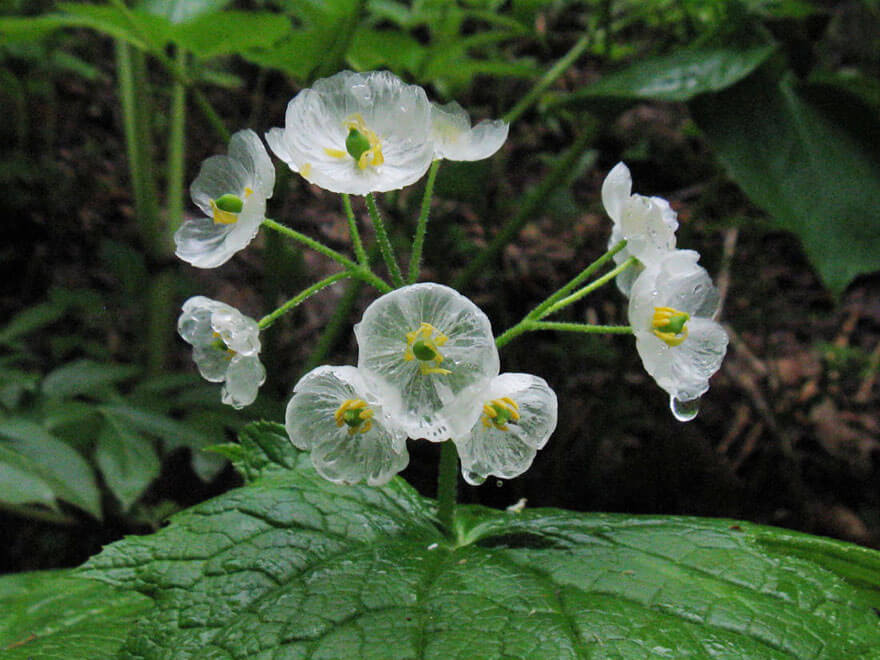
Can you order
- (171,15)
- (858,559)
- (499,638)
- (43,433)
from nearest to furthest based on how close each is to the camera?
(499,638) → (858,559) → (43,433) → (171,15)

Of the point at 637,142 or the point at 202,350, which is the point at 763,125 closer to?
the point at 202,350

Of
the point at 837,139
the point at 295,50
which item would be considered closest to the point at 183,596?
the point at 295,50

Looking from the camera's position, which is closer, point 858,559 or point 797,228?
point 858,559

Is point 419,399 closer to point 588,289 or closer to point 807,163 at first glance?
point 588,289

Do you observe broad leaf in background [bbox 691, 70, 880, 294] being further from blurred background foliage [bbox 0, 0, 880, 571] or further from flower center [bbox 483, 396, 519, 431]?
flower center [bbox 483, 396, 519, 431]

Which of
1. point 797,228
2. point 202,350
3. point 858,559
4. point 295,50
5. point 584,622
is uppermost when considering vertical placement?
point 295,50
